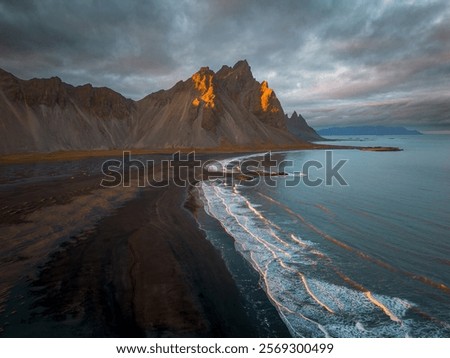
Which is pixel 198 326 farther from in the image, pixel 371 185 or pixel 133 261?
pixel 371 185

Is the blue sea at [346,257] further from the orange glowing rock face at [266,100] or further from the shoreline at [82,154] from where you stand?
the orange glowing rock face at [266,100]

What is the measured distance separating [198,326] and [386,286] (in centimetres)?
703

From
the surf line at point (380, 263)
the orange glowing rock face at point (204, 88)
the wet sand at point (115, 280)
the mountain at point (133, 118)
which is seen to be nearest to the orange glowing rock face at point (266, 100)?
the mountain at point (133, 118)

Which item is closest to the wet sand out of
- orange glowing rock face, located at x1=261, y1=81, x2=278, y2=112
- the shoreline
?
the shoreline

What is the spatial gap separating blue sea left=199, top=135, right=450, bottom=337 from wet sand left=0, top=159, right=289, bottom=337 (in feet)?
4.30

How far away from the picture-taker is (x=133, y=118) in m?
136

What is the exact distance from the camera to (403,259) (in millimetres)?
12398

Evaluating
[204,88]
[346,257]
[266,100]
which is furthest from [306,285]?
[266,100]

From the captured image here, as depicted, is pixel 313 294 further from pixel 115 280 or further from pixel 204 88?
pixel 204 88

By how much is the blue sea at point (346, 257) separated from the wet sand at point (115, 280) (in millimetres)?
1311

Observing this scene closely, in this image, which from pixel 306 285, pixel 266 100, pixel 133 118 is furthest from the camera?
pixel 266 100

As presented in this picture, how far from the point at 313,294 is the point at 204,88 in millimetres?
141557

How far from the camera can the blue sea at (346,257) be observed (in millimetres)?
8125

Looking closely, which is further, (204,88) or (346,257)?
(204,88)
